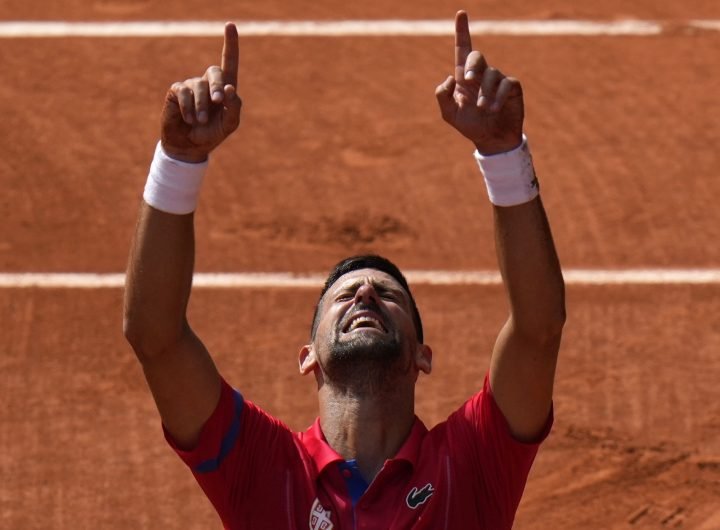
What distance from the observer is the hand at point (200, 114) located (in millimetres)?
5680

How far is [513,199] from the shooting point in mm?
5906

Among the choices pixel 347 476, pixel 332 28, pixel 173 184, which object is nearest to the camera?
pixel 173 184

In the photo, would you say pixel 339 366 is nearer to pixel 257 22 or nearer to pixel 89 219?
pixel 89 219

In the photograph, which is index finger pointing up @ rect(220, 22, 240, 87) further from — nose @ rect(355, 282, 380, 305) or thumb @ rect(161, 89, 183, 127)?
nose @ rect(355, 282, 380, 305)

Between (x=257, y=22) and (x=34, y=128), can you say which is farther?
(x=257, y=22)

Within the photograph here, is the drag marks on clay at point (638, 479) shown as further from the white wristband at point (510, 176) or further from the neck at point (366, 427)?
the white wristband at point (510, 176)

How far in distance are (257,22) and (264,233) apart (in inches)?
98.7

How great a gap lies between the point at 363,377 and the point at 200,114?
118cm

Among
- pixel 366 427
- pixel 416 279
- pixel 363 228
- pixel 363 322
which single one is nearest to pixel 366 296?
pixel 363 322

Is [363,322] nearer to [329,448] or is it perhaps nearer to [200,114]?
[329,448]

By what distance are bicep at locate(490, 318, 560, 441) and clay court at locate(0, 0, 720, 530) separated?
239 centimetres

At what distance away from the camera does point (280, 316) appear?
9.79m

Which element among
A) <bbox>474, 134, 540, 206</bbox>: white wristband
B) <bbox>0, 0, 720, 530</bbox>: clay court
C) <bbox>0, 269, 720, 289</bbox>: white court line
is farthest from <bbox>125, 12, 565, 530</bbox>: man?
<bbox>0, 269, 720, 289</bbox>: white court line

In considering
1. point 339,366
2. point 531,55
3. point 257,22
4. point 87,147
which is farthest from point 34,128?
point 339,366
